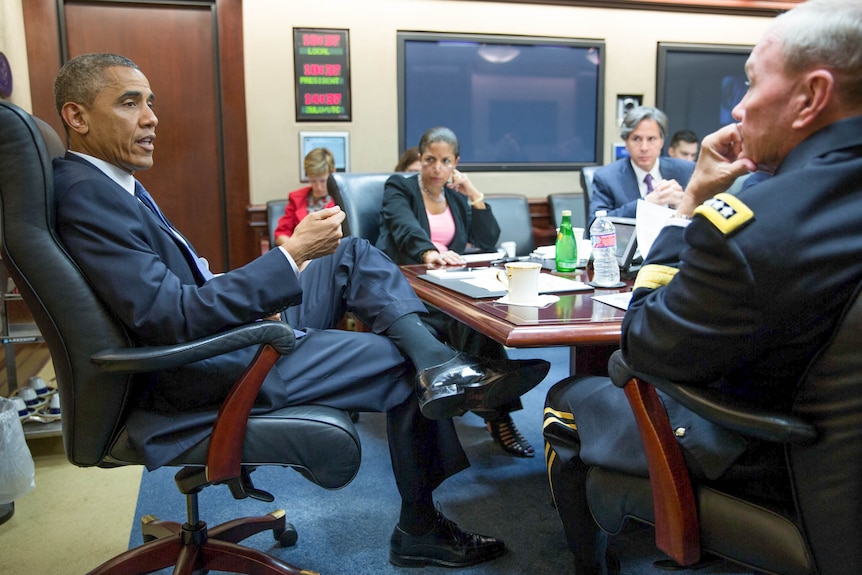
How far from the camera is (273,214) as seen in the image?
12.3ft

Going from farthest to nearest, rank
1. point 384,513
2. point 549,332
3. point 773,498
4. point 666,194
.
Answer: point 666,194, point 384,513, point 549,332, point 773,498

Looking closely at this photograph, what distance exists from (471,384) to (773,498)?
0.60 m

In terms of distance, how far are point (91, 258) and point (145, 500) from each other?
108cm

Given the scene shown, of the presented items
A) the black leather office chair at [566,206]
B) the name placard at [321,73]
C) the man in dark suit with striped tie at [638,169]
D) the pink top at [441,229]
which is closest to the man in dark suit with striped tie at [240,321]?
the pink top at [441,229]

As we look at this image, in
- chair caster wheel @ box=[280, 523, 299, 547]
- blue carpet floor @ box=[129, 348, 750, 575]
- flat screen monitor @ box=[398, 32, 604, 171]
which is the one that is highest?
flat screen monitor @ box=[398, 32, 604, 171]

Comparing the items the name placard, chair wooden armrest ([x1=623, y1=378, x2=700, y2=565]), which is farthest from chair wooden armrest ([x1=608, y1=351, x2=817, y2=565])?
the name placard

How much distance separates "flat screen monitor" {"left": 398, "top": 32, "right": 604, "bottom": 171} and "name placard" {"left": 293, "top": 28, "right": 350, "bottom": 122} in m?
0.35

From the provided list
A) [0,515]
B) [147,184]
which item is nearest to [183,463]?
[0,515]

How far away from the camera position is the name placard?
395 centimetres

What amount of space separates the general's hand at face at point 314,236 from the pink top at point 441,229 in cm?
135

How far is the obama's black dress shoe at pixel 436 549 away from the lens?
165 cm

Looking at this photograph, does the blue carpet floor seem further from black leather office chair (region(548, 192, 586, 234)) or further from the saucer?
black leather office chair (region(548, 192, 586, 234))

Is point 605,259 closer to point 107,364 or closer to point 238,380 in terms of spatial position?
point 238,380

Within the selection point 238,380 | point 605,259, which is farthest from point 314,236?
point 605,259
